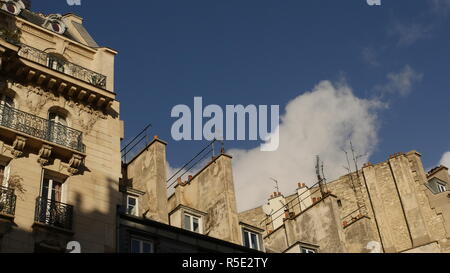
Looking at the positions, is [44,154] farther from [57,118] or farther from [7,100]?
[7,100]

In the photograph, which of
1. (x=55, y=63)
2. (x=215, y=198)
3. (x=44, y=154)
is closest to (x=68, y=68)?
(x=55, y=63)

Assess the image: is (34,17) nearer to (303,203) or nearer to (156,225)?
(156,225)

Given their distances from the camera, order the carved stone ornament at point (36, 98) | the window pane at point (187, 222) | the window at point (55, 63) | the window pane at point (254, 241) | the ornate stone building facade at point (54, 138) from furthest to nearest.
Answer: the window pane at point (254, 241)
the window pane at point (187, 222)
the window at point (55, 63)
the carved stone ornament at point (36, 98)
the ornate stone building facade at point (54, 138)

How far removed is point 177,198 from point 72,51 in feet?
21.0

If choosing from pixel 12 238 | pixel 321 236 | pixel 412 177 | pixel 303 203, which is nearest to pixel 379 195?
pixel 412 177

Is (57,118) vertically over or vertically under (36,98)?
under

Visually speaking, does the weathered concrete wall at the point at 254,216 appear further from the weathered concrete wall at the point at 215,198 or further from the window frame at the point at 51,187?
the window frame at the point at 51,187

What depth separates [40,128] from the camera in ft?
63.7

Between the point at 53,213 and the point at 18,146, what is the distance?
6.53ft

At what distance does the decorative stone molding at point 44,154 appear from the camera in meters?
18.8

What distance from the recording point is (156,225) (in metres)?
20.4

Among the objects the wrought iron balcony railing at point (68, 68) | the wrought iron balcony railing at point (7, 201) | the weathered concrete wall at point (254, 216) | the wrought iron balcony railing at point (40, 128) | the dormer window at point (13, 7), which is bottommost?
the wrought iron balcony railing at point (7, 201)

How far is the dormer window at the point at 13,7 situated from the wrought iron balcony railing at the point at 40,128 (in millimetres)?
4235

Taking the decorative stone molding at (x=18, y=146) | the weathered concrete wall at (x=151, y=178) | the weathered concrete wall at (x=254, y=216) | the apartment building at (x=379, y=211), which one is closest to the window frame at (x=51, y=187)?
the decorative stone molding at (x=18, y=146)
